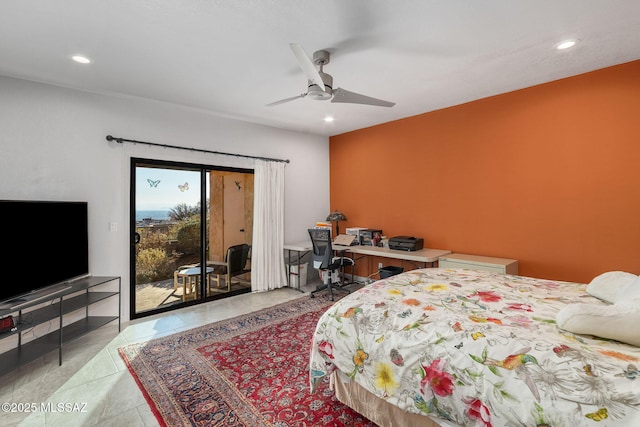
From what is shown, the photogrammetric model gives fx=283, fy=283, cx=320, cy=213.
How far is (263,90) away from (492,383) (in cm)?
327

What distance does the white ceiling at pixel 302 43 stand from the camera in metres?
1.91

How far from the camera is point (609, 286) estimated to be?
187cm

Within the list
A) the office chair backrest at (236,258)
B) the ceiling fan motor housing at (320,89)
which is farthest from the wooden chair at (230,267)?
the ceiling fan motor housing at (320,89)

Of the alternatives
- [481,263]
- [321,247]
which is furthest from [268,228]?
[481,263]

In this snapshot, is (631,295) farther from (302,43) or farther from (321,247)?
(321,247)

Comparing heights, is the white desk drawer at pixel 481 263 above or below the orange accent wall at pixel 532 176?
below

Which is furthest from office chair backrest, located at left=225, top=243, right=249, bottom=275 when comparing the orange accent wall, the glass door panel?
the orange accent wall

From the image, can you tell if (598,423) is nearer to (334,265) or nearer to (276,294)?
(334,265)

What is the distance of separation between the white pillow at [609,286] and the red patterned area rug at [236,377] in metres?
1.71

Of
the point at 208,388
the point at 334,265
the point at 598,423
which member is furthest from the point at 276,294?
the point at 598,423

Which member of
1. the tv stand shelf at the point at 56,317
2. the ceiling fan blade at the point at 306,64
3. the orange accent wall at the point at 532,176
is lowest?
the tv stand shelf at the point at 56,317

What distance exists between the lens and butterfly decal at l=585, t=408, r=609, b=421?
1.00 m

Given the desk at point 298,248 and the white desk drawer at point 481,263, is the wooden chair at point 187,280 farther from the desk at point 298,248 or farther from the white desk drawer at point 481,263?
the white desk drawer at point 481,263

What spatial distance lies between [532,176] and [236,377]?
373cm
